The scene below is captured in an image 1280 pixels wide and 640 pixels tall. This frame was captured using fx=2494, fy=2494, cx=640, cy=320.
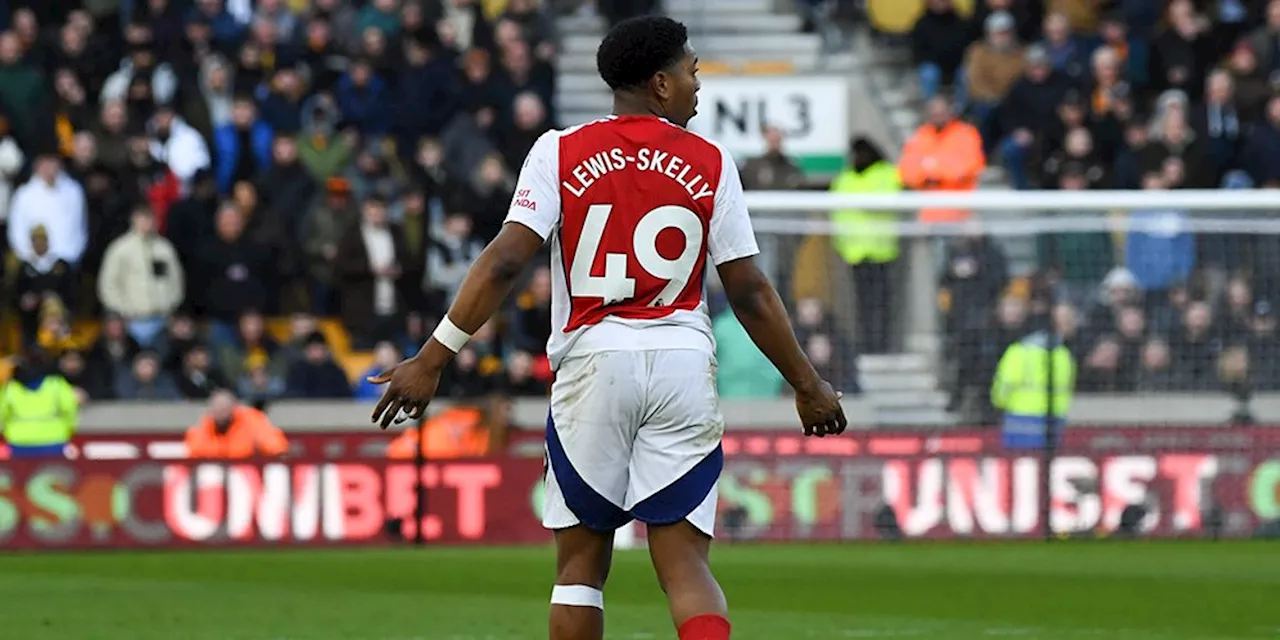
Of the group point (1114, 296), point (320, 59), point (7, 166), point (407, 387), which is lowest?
point (407, 387)

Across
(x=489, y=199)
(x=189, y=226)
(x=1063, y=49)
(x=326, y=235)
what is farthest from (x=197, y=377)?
(x=1063, y=49)

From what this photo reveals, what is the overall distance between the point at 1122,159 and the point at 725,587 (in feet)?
28.3

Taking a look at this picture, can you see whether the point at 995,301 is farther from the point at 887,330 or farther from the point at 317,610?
the point at 317,610

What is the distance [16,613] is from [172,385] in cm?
759

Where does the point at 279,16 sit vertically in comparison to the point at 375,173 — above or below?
above

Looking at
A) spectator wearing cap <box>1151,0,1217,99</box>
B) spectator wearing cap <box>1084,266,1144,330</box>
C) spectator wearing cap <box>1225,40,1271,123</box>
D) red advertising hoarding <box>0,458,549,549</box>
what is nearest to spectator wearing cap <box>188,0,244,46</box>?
red advertising hoarding <box>0,458,549,549</box>

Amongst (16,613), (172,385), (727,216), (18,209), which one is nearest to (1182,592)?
(16,613)

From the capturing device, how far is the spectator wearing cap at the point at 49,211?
19.9 m

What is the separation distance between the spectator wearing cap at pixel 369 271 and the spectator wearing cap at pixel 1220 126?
6866 mm

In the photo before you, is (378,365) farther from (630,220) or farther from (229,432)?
(630,220)

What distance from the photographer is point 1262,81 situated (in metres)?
21.9

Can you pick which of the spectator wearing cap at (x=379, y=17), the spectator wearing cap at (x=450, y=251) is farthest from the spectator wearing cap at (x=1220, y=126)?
the spectator wearing cap at (x=379, y=17)

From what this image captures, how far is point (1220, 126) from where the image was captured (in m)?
21.3

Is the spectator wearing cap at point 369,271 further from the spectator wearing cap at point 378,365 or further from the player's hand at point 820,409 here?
the player's hand at point 820,409
